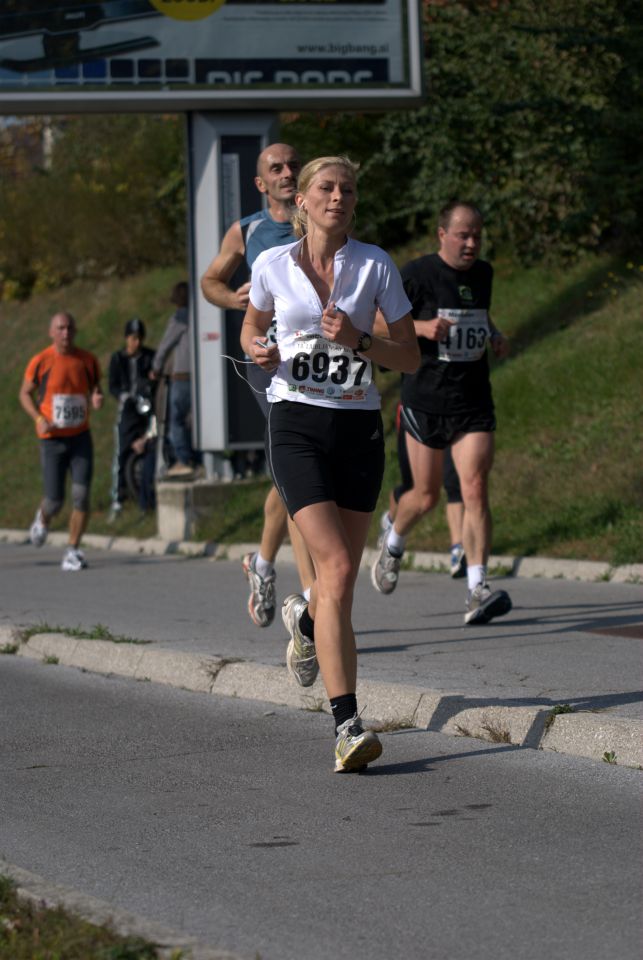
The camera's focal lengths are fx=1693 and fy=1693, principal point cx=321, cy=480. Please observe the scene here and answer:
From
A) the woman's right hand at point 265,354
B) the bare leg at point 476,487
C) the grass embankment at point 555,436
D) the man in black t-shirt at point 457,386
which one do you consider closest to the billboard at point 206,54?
the grass embankment at point 555,436

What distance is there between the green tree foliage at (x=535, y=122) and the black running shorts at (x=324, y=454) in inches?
492

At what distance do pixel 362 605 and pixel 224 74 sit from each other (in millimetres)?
6998

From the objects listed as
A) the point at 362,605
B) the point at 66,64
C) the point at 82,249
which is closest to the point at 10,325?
the point at 82,249

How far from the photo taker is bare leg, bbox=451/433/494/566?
923 centimetres

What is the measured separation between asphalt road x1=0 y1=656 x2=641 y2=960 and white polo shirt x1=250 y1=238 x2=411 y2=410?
1351 millimetres

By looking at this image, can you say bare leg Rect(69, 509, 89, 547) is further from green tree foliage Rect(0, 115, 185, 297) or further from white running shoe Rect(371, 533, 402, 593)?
green tree foliage Rect(0, 115, 185, 297)

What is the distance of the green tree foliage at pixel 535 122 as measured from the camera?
18391 millimetres

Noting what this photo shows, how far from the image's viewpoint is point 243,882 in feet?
14.9

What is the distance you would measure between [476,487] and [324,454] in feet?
10.9

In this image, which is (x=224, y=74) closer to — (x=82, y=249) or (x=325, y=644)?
(x=325, y=644)

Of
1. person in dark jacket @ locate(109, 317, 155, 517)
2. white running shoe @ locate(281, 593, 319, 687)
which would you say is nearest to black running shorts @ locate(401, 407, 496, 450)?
white running shoe @ locate(281, 593, 319, 687)

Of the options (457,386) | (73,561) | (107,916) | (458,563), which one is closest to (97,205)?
(73,561)

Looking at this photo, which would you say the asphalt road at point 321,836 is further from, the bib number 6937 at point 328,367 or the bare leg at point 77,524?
the bare leg at point 77,524

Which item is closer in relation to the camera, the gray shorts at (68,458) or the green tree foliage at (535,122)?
the gray shorts at (68,458)
